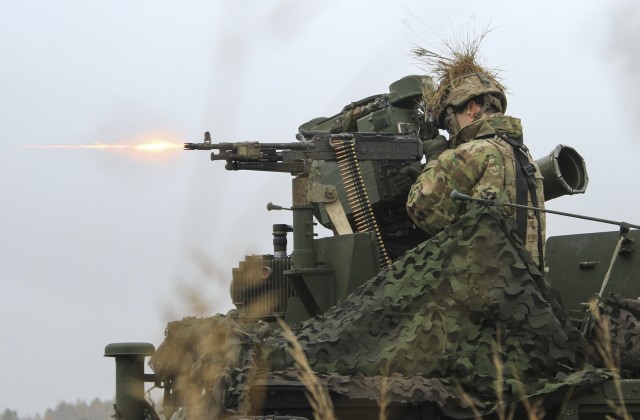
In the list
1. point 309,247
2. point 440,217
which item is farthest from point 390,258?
point 440,217

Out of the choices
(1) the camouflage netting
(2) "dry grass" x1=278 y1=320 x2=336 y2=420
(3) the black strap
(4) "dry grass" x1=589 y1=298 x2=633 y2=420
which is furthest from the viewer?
(3) the black strap

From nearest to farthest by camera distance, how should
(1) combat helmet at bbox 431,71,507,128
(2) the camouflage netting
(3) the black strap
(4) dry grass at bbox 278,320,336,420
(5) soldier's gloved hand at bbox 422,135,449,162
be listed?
(4) dry grass at bbox 278,320,336,420 → (2) the camouflage netting → (3) the black strap → (1) combat helmet at bbox 431,71,507,128 → (5) soldier's gloved hand at bbox 422,135,449,162

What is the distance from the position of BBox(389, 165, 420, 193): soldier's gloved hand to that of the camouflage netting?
291cm

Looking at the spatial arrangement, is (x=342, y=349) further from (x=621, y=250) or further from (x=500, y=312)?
(x=621, y=250)

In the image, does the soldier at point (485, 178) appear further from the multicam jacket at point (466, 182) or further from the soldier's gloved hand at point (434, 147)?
the soldier's gloved hand at point (434, 147)

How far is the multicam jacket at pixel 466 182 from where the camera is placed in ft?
25.5

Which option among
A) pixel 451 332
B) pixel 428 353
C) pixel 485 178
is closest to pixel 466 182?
pixel 485 178

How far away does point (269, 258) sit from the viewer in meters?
10.2

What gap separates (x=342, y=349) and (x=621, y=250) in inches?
112

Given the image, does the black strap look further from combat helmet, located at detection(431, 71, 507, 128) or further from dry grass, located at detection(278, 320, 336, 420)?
dry grass, located at detection(278, 320, 336, 420)

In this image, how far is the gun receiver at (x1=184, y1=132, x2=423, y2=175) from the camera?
8828mm

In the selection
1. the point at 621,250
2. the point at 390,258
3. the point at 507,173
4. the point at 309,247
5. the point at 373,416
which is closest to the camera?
the point at 373,416

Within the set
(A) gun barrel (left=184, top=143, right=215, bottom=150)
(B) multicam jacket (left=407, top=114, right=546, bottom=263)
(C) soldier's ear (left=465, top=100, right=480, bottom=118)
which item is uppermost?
(C) soldier's ear (left=465, top=100, right=480, bottom=118)

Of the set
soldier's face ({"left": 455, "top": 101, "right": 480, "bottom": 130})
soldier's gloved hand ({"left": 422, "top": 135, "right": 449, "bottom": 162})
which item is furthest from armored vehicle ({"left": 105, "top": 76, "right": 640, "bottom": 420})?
soldier's gloved hand ({"left": 422, "top": 135, "right": 449, "bottom": 162})
